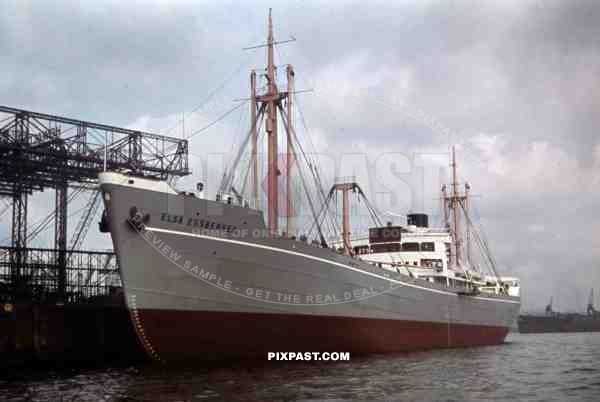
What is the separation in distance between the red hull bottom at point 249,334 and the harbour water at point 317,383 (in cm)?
64

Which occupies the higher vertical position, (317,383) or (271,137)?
(271,137)

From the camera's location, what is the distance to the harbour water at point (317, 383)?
54.7 ft

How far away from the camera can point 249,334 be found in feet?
74.0

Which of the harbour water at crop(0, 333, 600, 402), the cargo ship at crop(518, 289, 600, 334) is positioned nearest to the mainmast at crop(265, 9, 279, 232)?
the harbour water at crop(0, 333, 600, 402)

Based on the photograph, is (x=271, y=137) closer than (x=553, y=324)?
Yes

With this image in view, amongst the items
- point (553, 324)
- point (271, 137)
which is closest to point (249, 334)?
point (271, 137)

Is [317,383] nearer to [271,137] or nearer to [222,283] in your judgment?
[222,283]

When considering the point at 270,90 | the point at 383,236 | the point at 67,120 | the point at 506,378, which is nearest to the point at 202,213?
the point at 270,90

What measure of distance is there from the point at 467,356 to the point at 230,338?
13058mm

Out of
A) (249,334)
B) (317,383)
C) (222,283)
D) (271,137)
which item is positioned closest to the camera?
(317,383)

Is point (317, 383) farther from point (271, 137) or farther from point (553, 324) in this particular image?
point (553, 324)

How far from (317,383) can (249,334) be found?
4.49 meters

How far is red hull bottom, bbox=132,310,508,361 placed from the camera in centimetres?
2092

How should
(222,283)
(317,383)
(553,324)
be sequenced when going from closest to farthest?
(317,383) → (222,283) → (553,324)
